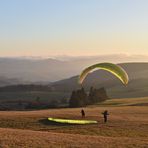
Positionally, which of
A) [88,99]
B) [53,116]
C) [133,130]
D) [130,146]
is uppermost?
[88,99]

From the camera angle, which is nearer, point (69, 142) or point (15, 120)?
point (69, 142)

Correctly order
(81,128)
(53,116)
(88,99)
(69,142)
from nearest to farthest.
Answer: (69,142) → (81,128) → (53,116) → (88,99)

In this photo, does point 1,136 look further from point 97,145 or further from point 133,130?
point 133,130

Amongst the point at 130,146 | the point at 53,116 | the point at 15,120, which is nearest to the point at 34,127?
the point at 15,120

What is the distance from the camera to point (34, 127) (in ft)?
157

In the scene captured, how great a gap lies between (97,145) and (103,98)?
89774mm

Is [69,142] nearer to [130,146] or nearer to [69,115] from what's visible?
[130,146]

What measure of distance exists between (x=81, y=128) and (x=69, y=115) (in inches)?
486

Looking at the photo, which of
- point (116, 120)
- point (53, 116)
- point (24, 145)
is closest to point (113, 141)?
point (24, 145)

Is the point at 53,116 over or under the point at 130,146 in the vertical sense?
over

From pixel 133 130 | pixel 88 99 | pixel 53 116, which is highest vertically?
pixel 88 99

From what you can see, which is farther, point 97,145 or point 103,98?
point 103,98

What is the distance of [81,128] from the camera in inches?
1820

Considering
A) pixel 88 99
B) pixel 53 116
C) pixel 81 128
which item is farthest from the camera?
pixel 88 99
